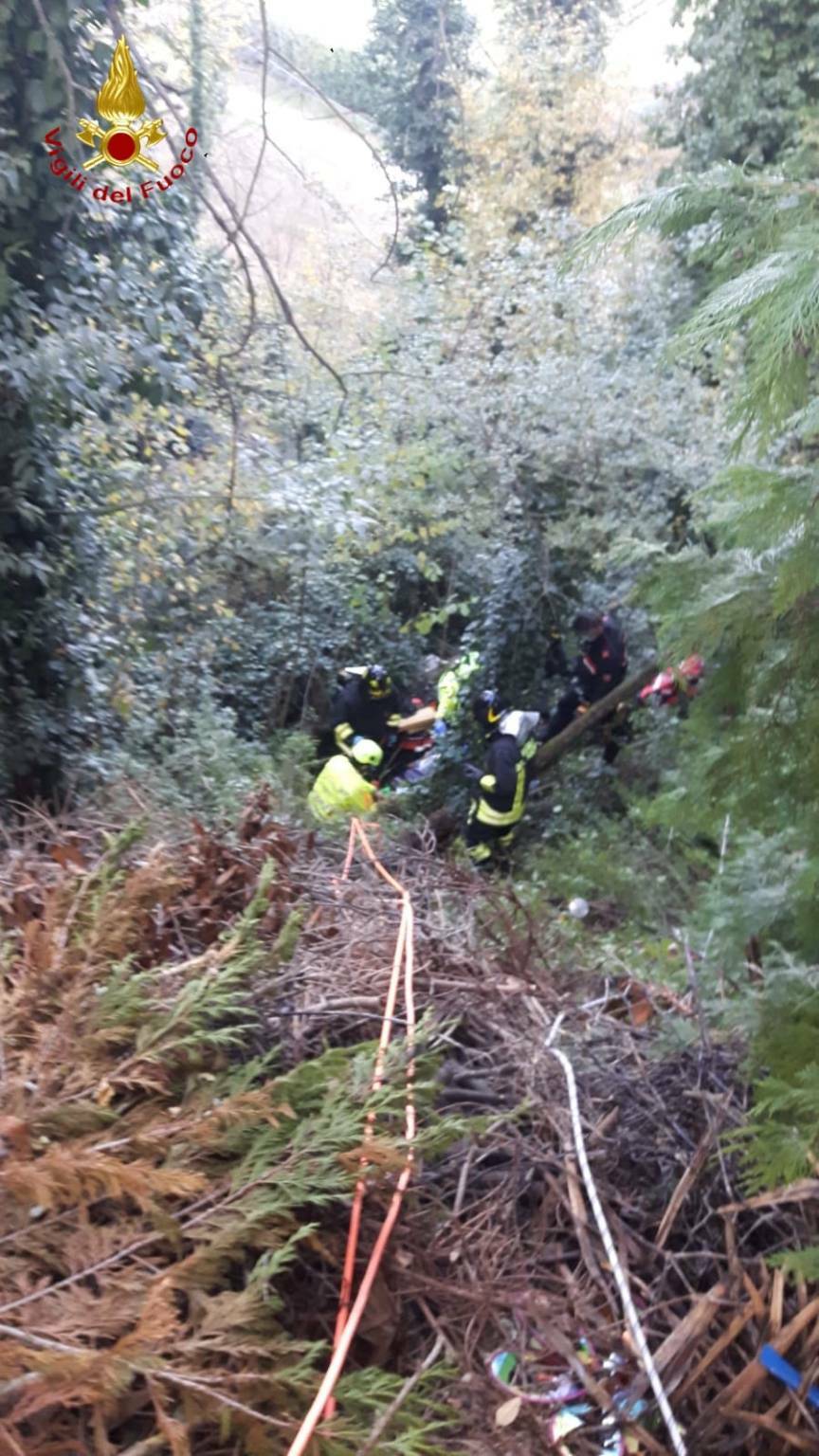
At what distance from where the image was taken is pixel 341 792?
7262 millimetres

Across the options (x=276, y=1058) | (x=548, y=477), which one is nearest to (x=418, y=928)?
(x=276, y=1058)

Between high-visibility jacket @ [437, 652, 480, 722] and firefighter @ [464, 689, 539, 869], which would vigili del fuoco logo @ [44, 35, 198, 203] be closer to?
firefighter @ [464, 689, 539, 869]

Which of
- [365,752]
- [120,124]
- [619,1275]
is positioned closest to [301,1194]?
[619,1275]

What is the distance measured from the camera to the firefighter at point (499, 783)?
7.44m

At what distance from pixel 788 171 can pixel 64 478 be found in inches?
159

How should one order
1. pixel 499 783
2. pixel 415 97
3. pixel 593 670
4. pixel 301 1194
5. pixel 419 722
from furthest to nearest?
pixel 415 97, pixel 419 722, pixel 593 670, pixel 499 783, pixel 301 1194

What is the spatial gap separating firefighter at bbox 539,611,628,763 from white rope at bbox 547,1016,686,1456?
632cm

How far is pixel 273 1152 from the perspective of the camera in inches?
80.1

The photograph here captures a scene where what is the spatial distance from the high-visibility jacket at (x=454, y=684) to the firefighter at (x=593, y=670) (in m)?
0.88

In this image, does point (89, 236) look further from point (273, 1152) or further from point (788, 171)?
point (273, 1152)

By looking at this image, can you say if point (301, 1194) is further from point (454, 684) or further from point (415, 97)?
point (415, 97)

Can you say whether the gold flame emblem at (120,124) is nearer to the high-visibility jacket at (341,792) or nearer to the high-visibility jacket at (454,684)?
the high-visibility jacket at (341,792)

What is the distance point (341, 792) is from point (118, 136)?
13.4 feet

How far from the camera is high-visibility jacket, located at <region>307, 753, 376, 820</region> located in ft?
23.3
